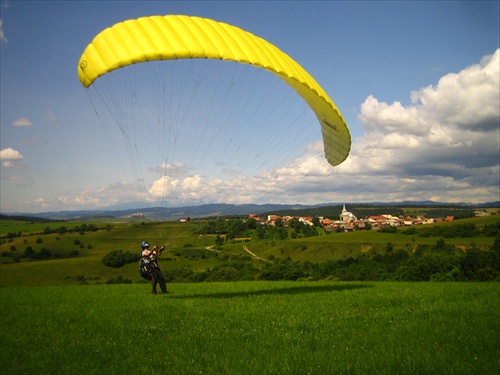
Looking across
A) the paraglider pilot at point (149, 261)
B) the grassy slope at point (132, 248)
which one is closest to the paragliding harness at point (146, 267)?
the paraglider pilot at point (149, 261)

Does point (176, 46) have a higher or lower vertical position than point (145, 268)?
higher

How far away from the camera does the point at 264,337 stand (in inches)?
307

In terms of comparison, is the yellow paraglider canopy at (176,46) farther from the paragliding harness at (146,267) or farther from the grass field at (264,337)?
the paragliding harness at (146,267)

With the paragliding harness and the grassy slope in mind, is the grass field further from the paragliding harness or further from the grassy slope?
the grassy slope

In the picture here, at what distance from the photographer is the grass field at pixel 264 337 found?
6020 millimetres

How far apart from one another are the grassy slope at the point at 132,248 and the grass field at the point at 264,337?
3678 cm

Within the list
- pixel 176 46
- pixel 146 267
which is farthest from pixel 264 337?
pixel 146 267

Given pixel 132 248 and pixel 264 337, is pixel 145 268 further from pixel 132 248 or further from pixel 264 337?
pixel 132 248

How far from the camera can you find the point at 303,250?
73125mm

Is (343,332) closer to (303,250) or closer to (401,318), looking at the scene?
(401,318)

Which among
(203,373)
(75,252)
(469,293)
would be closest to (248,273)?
(469,293)

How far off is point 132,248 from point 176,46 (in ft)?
242

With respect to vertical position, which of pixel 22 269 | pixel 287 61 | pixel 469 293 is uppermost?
pixel 287 61

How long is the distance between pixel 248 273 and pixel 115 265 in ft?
106
